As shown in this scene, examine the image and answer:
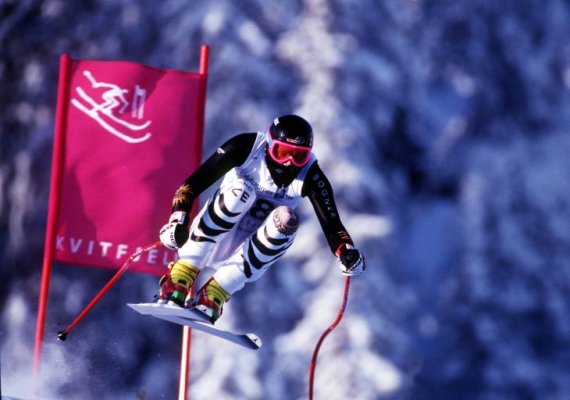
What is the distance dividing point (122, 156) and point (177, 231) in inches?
42.3

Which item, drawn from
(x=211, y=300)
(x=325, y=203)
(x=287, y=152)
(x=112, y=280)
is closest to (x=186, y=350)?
(x=112, y=280)

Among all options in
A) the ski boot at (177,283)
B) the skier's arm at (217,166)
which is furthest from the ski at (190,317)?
the skier's arm at (217,166)

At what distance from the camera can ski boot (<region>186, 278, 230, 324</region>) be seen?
3.76 metres

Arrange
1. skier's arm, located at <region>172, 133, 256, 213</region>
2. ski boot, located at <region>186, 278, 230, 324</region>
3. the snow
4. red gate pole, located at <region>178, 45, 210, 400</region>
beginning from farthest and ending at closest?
the snow, red gate pole, located at <region>178, 45, 210, 400</region>, ski boot, located at <region>186, 278, 230, 324</region>, skier's arm, located at <region>172, 133, 256, 213</region>

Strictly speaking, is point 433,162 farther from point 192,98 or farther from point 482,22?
point 192,98

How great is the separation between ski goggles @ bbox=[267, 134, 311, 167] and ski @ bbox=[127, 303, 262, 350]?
2.16 ft

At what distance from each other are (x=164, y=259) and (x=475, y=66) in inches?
76.4

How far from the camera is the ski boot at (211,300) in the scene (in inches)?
148

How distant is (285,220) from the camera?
354 cm

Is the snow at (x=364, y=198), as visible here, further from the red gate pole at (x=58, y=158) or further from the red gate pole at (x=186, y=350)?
the red gate pole at (x=58, y=158)

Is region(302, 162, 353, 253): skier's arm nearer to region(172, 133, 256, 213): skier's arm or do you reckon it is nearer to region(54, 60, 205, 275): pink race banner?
region(172, 133, 256, 213): skier's arm

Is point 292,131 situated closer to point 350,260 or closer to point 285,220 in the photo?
point 285,220

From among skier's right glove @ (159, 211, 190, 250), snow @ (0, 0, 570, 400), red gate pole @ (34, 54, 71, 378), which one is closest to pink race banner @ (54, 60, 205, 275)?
red gate pole @ (34, 54, 71, 378)

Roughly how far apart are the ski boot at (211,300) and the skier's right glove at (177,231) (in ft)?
0.99
